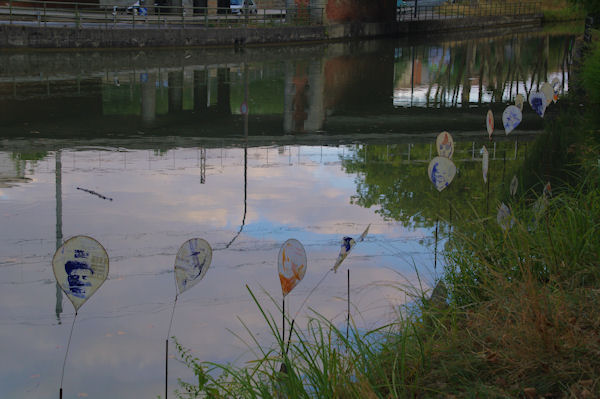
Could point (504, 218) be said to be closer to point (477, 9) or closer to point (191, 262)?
point (191, 262)

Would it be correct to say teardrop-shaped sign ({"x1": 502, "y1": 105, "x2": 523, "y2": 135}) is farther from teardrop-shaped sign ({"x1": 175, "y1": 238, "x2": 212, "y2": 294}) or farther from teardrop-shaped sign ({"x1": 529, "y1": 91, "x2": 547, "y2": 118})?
teardrop-shaped sign ({"x1": 175, "y1": 238, "x2": 212, "y2": 294})

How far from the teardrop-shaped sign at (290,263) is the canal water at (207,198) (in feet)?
1.20

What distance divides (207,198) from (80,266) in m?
6.44

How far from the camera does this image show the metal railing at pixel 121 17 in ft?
113

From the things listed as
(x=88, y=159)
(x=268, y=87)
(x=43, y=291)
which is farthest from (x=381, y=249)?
(x=268, y=87)

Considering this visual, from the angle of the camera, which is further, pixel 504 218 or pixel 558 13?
pixel 558 13

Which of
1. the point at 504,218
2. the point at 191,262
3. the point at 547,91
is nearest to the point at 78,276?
the point at 191,262

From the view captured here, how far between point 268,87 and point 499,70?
11399 mm

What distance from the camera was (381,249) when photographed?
9.67 meters

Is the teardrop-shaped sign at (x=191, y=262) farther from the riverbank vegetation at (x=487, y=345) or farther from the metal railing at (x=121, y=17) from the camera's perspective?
the metal railing at (x=121, y=17)

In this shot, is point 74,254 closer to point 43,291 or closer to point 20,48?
point 43,291

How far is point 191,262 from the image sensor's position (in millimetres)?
5738

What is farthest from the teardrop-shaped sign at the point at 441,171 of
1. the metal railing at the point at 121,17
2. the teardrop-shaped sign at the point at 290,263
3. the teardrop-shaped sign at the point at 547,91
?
the metal railing at the point at 121,17

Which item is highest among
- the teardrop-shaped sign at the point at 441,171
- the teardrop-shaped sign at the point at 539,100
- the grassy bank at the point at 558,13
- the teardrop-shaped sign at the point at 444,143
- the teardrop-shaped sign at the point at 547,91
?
the grassy bank at the point at 558,13
